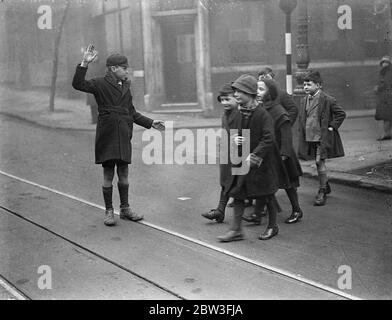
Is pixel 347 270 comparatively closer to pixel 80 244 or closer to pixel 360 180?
pixel 80 244

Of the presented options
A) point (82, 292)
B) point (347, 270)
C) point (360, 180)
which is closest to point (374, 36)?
point (360, 180)

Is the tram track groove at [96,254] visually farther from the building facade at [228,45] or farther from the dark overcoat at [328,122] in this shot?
the building facade at [228,45]

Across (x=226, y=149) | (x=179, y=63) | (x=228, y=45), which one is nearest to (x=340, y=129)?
(x=228, y=45)

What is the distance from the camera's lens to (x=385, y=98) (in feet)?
37.3

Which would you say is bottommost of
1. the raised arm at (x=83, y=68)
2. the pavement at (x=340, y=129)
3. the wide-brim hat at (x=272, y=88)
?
the pavement at (x=340, y=129)

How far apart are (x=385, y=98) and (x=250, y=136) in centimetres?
685

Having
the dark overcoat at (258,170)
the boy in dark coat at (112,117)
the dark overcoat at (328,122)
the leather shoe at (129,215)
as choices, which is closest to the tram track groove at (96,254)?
the boy in dark coat at (112,117)

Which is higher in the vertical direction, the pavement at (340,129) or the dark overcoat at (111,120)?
the dark overcoat at (111,120)

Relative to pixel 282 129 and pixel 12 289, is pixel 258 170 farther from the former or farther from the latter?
pixel 12 289

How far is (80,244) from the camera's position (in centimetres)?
543

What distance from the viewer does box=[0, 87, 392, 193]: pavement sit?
815 centimetres

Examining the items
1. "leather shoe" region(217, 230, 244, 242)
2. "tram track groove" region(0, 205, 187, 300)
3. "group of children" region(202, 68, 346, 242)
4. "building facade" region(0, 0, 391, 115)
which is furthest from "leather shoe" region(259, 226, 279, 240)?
"building facade" region(0, 0, 391, 115)

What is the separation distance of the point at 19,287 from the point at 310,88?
4.17 meters

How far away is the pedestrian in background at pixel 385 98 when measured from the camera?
36.8 ft
